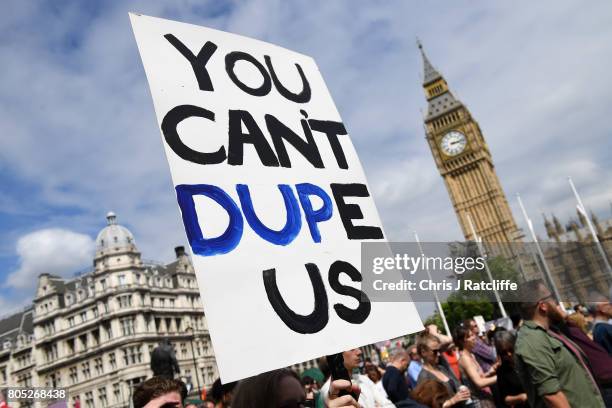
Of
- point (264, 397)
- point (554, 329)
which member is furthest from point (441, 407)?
point (264, 397)

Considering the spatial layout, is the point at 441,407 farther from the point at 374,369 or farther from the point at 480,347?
the point at 374,369

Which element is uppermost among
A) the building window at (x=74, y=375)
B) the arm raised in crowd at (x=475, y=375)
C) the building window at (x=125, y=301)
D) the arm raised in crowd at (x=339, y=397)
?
the building window at (x=125, y=301)

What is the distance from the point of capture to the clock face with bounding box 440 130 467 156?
79562mm

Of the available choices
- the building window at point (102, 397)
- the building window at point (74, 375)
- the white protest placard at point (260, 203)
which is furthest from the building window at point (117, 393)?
the white protest placard at point (260, 203)

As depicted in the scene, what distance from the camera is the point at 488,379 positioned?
4.77 meters

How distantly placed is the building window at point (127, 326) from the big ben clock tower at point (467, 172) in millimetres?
54758

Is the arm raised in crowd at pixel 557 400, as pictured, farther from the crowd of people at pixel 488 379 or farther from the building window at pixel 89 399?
the building window at pixel 89 399

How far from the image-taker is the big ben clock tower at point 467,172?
77.8 meters

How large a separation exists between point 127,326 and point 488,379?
44262mm

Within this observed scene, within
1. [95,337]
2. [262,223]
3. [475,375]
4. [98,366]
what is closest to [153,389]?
[262,223]

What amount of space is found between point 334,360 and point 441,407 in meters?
2.33

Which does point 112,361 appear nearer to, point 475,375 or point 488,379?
point 475,375

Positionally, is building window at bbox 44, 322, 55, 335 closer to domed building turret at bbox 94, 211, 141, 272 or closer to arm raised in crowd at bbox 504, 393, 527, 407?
domed building turret at bbox 94, 211, 141, 272

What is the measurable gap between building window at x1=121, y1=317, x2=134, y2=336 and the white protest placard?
45.8m
